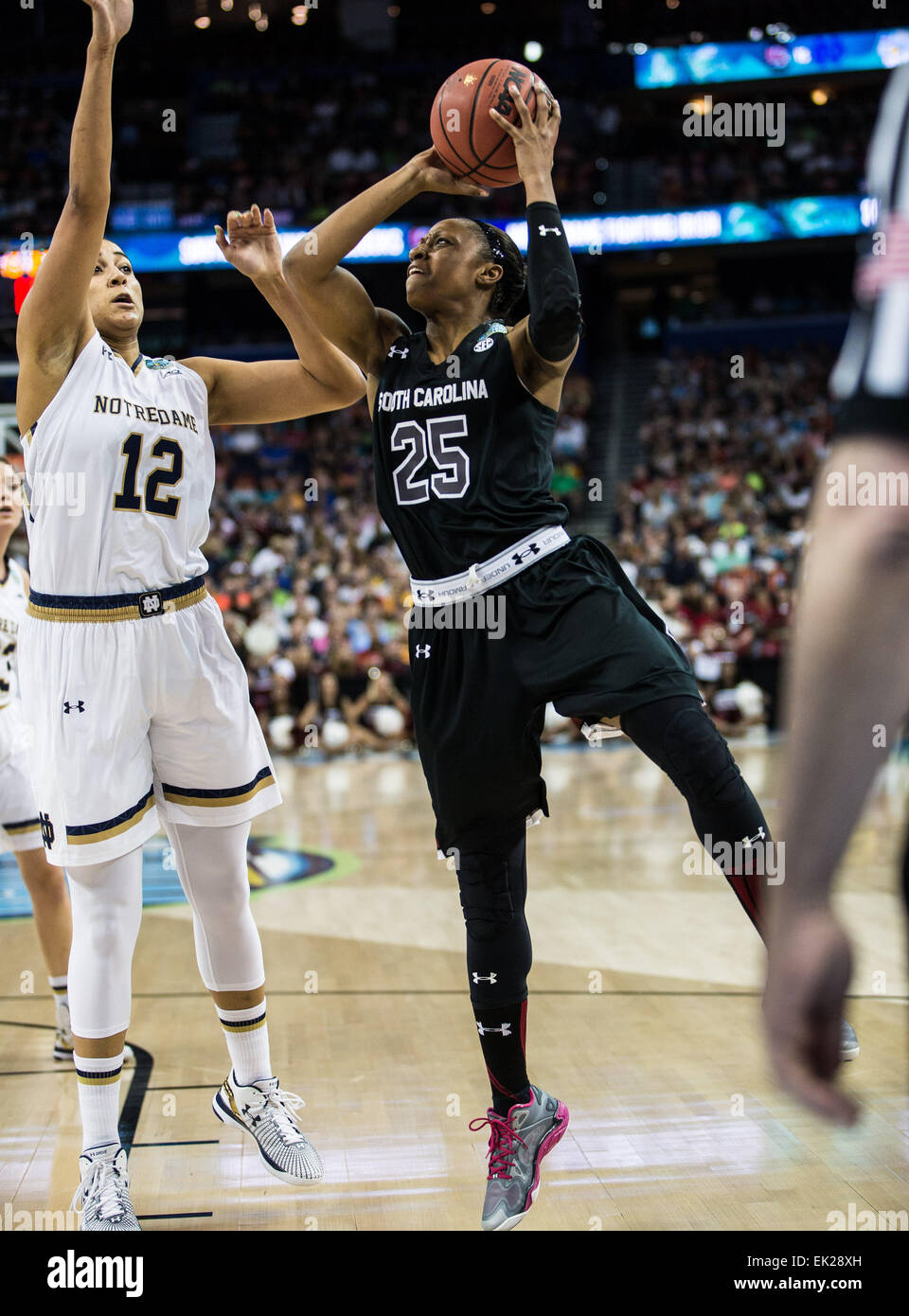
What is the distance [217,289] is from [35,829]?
61.2 ft

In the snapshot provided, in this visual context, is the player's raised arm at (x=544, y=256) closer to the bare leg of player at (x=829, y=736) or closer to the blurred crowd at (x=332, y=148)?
the bare leg of player at (x=829, y=736)

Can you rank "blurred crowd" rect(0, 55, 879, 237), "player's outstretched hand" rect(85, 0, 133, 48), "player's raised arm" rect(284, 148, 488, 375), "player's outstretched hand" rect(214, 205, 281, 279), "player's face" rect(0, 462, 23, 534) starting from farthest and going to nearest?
"blurred crowd" rect(0, 55, 879, 237)
"player's face" rect(0, 462, 23, 534)
"player's outstretched hand" rect(214, 205, 281, 279)
"player's raised arm" rect(284, 148, 488, 375)
"player's outstretched hand" rect(85, 0, 133, 48)

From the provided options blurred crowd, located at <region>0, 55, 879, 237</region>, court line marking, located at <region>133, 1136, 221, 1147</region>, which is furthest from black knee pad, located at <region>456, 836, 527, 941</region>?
blurred crowd, located at <region>0, 55, 879, 237</region>

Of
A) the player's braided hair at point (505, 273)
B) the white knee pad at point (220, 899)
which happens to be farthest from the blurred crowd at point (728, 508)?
the white knee pad at point (220, 899)

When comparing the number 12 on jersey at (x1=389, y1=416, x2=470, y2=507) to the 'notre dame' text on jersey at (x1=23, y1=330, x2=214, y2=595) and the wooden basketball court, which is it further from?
the wooden basketball court

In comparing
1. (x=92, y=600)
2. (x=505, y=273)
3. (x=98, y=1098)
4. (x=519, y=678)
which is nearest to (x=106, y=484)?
(x=92, y=600)

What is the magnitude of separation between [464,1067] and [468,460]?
217cm

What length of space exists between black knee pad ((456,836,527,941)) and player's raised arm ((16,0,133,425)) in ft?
5.50

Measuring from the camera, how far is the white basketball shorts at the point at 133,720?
119 inches

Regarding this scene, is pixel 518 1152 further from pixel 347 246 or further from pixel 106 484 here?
pixel 347 246

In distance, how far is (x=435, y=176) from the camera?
3258 millimetres

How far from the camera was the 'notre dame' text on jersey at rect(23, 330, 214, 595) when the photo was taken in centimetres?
306

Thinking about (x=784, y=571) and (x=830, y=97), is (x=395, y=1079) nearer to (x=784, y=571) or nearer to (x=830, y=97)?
(x=784, y=571)

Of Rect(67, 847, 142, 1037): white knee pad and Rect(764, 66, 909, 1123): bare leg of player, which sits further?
Rect(67, 847, 142, 1037): white knee pad
